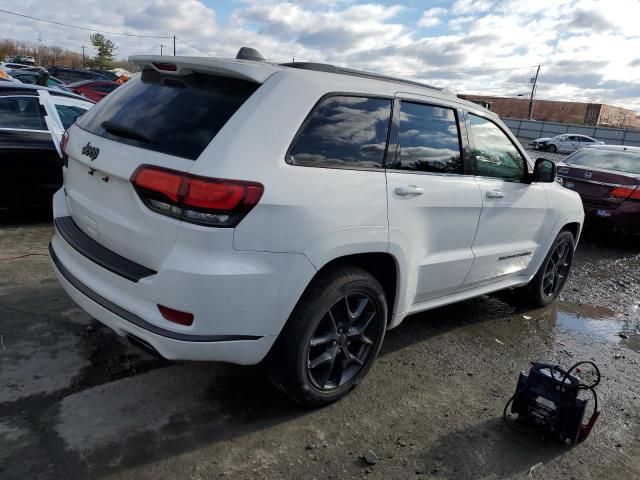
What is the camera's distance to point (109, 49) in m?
91.3

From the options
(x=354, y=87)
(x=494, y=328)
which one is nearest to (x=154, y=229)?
(x=354, y=87)

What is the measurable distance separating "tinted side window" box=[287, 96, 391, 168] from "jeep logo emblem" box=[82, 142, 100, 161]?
3.38 feet

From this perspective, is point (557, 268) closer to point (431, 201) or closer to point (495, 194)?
point (495, 194)

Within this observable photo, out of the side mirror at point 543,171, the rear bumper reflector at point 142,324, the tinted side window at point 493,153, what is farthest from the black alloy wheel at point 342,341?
the side mirror at point 543,171

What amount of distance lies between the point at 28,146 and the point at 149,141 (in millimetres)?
3851

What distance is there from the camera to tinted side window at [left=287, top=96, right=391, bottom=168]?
268 centimetres

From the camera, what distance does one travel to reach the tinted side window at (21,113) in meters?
5.66

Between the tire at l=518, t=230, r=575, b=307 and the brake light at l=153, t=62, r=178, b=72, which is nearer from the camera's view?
the brake light at l=153, t=62, r=178, b=72

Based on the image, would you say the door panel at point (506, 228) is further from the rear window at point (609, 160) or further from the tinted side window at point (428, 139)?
the rear window at point (609, 160)

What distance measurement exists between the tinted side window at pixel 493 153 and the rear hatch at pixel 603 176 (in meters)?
4.29

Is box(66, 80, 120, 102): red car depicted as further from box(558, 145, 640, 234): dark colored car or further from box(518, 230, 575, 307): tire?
box(518, 230, 575, 307): tire

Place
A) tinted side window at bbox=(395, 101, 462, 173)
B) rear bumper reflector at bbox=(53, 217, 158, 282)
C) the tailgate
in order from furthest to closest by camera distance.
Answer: tinted side window at bbox=(395, 101, 462, 173) < rear bumper reflector at bbox=(53, 217, 158, 282) < the tailgate

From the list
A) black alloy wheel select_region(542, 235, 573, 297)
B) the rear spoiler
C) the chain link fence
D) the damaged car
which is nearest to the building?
A: the chain link fence

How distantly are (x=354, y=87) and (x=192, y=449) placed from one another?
2.06m
